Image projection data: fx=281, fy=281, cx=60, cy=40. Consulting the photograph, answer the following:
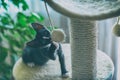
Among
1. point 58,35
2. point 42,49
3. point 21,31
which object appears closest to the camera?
point 58,35

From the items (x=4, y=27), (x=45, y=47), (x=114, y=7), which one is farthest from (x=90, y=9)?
(x=4, y=27)

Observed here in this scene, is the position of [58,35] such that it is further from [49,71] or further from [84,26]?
[49,71]

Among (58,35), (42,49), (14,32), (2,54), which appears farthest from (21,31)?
(58,35)

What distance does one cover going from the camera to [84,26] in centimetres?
113

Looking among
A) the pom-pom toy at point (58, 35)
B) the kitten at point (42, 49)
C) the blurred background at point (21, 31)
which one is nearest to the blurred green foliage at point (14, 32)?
the blurred background at point (21, 31)

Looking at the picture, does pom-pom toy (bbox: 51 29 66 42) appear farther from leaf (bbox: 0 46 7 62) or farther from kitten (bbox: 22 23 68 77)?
leaf (bbox: 0 46 7 62)

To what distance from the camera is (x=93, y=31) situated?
1.16 m

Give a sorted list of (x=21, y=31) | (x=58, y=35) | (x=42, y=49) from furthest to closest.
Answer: (x=21, y=31), (x=42, y=49), (x=58, y=35)

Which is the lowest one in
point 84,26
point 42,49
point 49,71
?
point 49,71

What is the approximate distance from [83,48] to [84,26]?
0.32 ft

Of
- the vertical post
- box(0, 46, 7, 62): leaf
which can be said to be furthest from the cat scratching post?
box(0, 46, 7, 62): leaf

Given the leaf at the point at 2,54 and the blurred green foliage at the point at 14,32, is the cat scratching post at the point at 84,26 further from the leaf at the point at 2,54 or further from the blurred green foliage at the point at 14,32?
the leaf at the point at 2,54

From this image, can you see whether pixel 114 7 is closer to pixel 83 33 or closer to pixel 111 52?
pixel 83 33

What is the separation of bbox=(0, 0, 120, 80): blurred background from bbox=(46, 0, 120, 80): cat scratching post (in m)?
0.28
